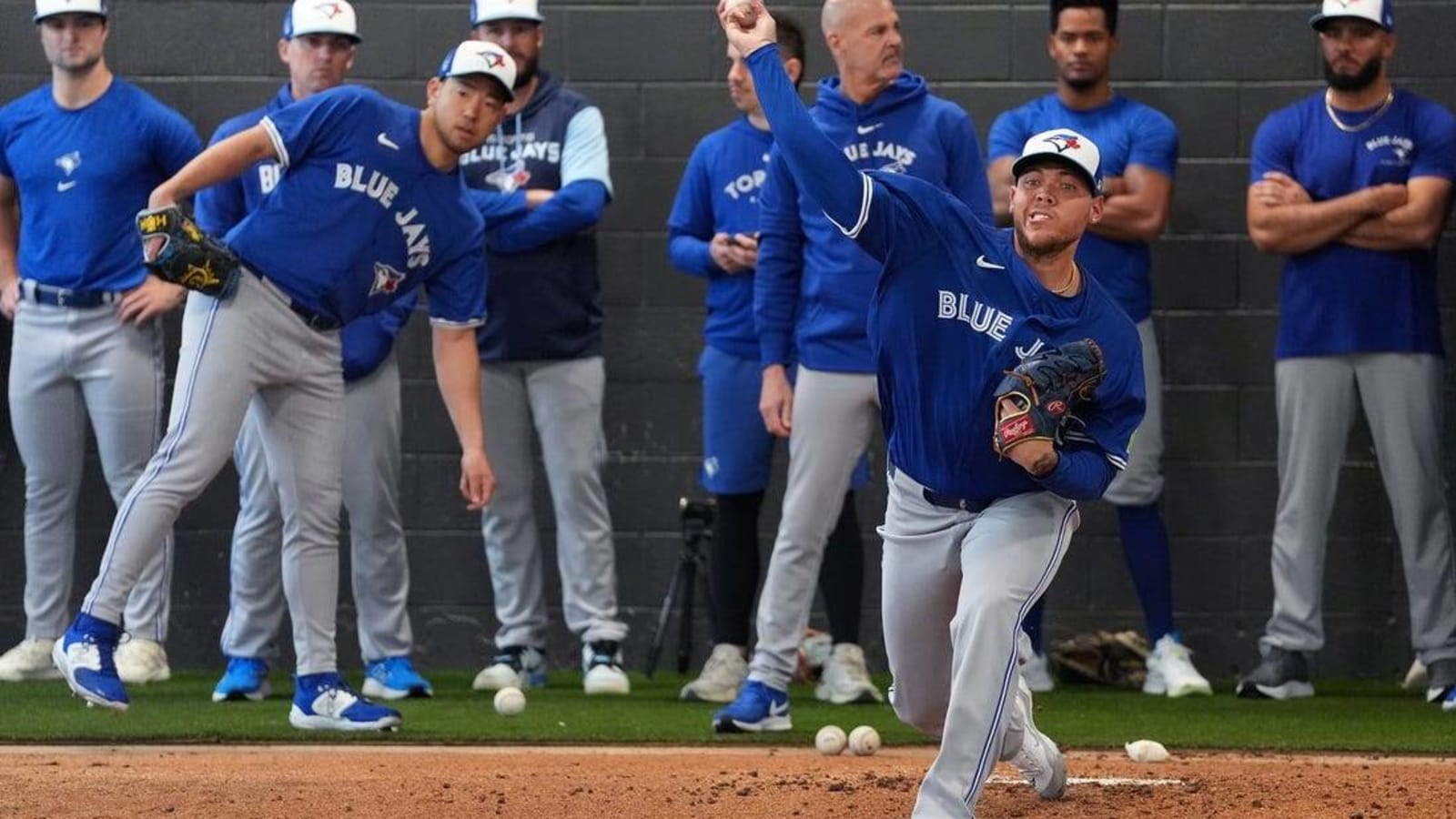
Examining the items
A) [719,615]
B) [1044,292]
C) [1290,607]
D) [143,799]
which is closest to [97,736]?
[143,799]

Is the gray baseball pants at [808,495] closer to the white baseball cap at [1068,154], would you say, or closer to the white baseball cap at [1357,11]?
the white baseball cap at [1068,154]

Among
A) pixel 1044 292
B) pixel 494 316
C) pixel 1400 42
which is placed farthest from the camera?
pixel 1400 42

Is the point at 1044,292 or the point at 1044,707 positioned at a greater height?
the point at 1044,292

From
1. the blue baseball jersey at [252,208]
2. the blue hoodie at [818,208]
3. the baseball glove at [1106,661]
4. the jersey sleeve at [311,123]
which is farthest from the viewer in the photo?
the baseball glove at [1106,661]

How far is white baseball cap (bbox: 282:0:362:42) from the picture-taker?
8.16 metres

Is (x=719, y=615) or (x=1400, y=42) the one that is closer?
(x=719, y=615)

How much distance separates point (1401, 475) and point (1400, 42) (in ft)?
6.72

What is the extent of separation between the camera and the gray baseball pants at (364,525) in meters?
8.10

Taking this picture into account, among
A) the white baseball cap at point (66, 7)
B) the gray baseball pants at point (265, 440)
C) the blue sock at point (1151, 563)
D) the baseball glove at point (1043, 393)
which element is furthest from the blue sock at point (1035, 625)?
the white baseball cap at point (66, 7)

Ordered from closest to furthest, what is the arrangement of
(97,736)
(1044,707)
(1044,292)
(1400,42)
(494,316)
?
(1044,292)
(97,736)
(1044,707)
(494,316)
(1400,42)

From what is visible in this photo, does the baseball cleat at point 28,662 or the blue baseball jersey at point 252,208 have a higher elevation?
the blue baseball jersey at point 252,208

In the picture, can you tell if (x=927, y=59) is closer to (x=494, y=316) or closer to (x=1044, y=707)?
(x=494, y=316)

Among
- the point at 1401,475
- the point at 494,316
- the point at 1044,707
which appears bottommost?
the point at 1044,707

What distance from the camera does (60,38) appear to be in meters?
8.55
